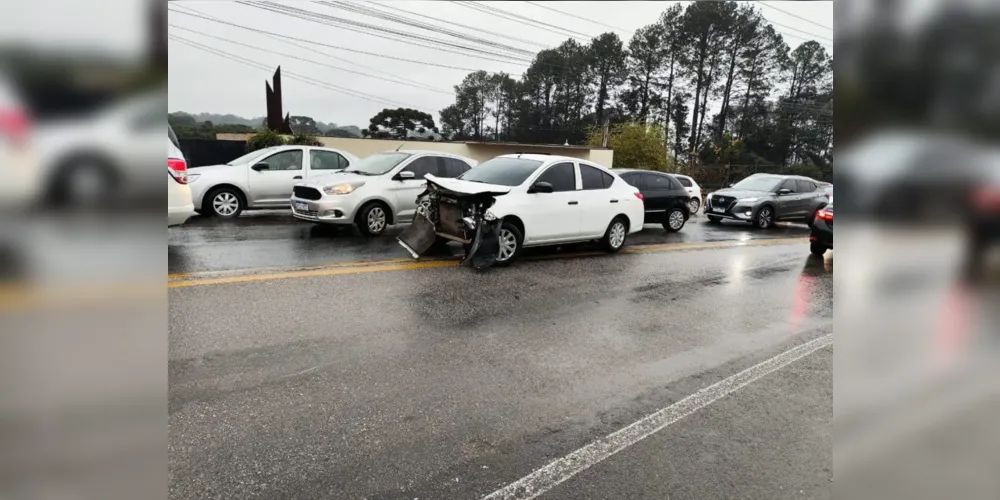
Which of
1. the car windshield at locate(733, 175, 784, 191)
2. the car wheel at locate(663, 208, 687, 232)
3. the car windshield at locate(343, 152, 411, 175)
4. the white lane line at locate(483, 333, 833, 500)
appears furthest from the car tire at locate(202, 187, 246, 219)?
the car windshield at locate(733, 175, 784, 191)

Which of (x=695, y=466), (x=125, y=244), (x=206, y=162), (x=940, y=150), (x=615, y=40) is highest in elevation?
(x=206, y=162)

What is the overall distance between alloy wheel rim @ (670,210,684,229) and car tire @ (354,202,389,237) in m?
7.03

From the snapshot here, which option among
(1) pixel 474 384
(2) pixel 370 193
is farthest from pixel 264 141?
(1) pixel 474 384

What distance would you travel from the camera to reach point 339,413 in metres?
3.50

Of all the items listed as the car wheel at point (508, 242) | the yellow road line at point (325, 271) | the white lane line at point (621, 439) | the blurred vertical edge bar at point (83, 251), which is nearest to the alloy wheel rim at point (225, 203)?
the yellow road line at point (325, 271)

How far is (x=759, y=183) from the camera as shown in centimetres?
1584

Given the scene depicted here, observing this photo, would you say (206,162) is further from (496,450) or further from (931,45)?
(931,45)

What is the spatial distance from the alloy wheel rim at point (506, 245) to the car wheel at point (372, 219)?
2.72 metres

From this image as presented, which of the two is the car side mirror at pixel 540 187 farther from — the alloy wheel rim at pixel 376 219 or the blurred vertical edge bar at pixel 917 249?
the blurred vertical edge bar at pixel 917 249

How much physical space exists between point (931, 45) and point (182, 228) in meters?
10.5

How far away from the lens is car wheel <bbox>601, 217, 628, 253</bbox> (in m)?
9.66

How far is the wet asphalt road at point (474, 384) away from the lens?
290 centimetres

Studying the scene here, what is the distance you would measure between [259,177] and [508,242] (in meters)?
6.09

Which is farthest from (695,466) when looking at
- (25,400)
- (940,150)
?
(25,400)
